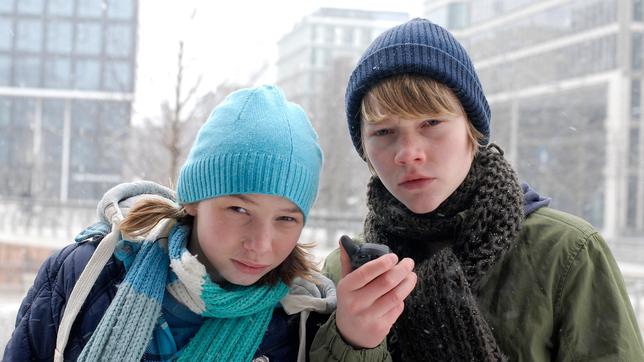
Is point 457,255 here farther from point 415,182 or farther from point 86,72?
point 86,72

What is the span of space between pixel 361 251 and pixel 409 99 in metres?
0.48

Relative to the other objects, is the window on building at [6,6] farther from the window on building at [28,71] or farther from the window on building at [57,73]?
the window on building at [57,73]

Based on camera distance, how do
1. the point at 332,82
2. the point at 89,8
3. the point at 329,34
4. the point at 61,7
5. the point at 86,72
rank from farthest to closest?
1. the point at 329,34
2. the point at 86,72
3. the point at 61,7
4. the point at 89,8
5. the point at 332,82

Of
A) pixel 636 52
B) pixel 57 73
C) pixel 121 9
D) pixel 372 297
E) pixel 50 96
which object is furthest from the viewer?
pixel 50 96

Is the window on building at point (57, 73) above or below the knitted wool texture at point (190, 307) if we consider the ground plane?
above

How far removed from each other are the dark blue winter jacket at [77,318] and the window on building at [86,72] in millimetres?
24863

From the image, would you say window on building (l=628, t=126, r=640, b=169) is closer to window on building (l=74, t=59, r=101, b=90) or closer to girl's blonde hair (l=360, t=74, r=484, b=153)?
window on building (l=74, t=59, r=101, b=90)

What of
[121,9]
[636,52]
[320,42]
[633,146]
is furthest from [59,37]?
[636,52]

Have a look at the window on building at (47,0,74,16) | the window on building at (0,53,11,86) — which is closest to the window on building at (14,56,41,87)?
the window on building at (0,53,11,86)

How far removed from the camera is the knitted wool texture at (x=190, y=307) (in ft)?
5.61

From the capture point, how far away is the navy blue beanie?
1.86 m

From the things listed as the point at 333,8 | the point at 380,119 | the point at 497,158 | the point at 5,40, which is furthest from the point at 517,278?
the point at 5,40

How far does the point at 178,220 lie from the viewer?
6.59 feet

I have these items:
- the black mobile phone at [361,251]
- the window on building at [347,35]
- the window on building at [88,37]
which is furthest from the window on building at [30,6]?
the black mobile phone at [361,251]
